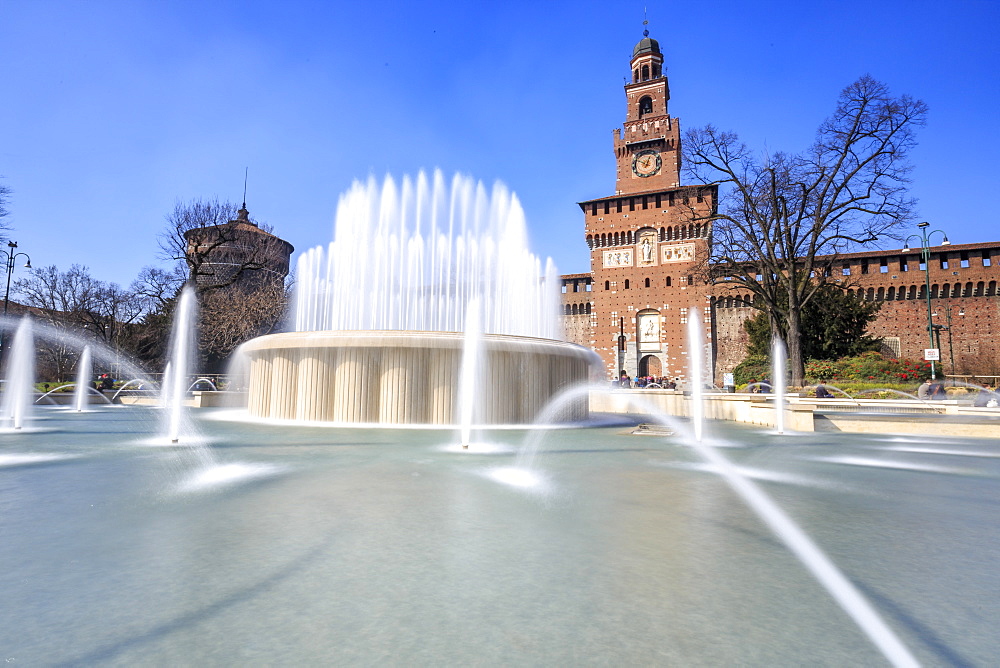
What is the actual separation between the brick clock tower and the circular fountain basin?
32625 millimetres

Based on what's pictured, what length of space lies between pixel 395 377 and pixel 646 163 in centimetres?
4047

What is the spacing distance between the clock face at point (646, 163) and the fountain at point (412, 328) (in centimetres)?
3257

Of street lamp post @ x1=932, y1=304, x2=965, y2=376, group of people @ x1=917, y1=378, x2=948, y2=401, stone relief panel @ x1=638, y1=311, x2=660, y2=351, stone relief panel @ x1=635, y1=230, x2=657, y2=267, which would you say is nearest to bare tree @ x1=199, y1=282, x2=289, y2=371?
stone relief panel @ x1=638, y1=311, x2=660, y2=351

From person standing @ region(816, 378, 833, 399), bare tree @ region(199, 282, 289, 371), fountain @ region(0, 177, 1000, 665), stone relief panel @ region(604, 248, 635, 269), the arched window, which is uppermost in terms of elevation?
the arched window

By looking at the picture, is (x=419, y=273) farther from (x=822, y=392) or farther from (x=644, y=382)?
(x=644, y=382)

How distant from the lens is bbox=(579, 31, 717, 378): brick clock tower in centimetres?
4056

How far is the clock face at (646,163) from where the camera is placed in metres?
43.6

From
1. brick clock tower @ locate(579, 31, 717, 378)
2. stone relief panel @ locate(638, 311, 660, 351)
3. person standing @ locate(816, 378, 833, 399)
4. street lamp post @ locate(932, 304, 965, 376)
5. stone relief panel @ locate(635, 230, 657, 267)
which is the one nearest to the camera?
person standing @ locate(816, 378, 833, 399)

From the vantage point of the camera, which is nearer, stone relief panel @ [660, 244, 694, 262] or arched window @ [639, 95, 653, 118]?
stone relief panel @ [660, 244, 694, 262]

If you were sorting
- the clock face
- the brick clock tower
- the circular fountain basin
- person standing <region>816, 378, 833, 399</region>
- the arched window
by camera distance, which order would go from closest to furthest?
1. the circular fountain basin
2. person standing <region>816, 378, 833, 399</region>
3. the brick clock tower
4. the clock face
5. the arched window

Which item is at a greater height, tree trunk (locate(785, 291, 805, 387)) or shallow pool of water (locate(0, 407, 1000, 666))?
tree trunk (locate(785, 291, 805, 387))

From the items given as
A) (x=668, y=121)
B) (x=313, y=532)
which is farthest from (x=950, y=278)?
(x=313, y=532)

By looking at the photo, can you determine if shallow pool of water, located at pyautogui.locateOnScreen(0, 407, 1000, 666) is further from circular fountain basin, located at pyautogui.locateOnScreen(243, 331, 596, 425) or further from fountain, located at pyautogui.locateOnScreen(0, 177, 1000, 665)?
circular fountain basin, located at pyautogui.locateOnScreen(243, 331, 596, 425)

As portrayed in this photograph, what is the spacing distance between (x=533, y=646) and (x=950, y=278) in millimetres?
47045
